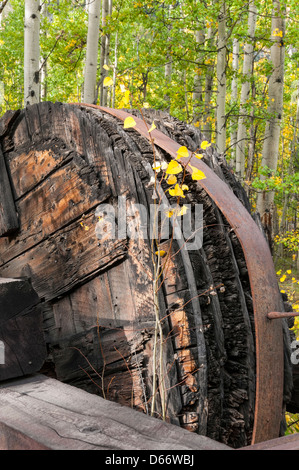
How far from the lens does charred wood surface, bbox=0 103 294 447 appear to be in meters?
1.66

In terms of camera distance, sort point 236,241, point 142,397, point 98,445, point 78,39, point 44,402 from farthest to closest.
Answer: point 78,39 < point 236,241 < point 142,397 < point 44,402 < point 98,445

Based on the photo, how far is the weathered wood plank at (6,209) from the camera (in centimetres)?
235

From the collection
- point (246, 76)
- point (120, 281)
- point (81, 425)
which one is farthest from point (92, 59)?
point (81, 425)

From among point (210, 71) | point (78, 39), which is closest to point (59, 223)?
point (210, 71)

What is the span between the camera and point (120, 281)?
1866 mm

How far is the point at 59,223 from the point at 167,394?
938 mm

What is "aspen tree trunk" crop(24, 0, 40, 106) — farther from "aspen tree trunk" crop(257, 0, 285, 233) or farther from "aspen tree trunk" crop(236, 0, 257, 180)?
"aspen tree trunk" crop(236, 0, 257, 180)

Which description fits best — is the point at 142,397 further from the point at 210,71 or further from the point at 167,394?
the point at 210,71

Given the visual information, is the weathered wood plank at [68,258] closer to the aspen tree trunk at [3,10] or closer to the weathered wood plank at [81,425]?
the weathered wood plank at [81,425]

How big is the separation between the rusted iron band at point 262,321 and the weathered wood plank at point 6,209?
3.60 ft

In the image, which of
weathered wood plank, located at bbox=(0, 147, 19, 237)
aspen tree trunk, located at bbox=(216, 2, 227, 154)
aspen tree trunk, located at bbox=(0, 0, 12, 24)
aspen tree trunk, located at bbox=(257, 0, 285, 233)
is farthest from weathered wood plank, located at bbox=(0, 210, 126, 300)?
aspen tree trunk, located at bbox=(216, 2, 227, 154)

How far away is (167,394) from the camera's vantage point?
1661 mm

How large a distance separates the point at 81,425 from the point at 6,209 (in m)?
1.43

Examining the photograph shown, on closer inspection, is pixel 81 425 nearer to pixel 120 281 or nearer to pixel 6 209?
pixel 120 281
